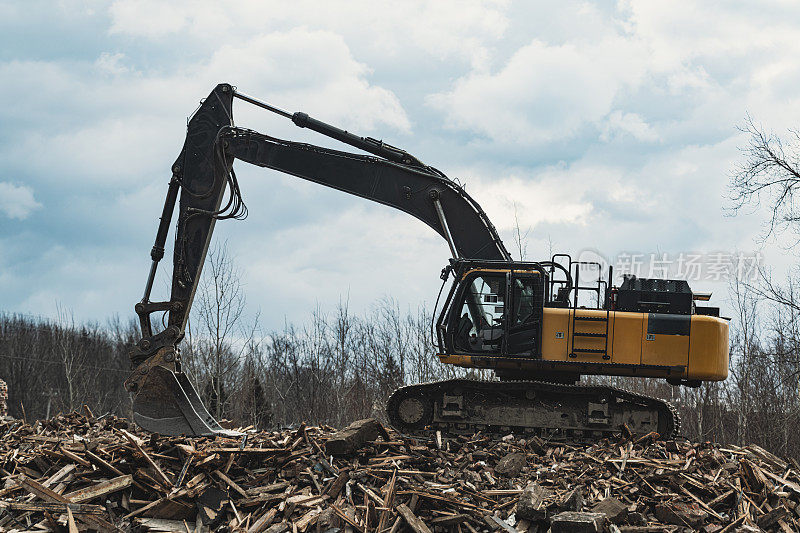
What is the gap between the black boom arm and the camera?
12188 millimetres

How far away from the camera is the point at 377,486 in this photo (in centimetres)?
936

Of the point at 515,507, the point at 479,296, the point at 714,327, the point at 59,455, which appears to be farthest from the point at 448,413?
the point at 59,455

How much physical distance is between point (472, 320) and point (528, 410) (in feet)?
5.96

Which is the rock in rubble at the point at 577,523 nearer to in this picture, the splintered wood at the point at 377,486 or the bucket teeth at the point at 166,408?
the splintered wood at the point at 377,486

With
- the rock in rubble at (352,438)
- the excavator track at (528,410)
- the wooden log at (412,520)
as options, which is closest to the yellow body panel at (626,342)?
the excavator track at (528,410)

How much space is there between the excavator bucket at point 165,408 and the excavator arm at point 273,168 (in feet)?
1.90

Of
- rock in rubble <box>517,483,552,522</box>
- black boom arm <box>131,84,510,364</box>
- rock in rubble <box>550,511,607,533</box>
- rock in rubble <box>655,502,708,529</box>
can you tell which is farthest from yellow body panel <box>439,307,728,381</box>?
rock in rubble <box>550,511,607,533</box>

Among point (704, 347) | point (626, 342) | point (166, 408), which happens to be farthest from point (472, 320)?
point (166, 408)

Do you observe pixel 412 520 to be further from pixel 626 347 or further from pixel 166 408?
pixel 626 347

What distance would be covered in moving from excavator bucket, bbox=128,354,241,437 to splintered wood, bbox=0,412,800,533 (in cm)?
41

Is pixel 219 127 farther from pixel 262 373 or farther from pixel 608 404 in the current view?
pixel 262 373

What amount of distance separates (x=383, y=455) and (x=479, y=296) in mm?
3117

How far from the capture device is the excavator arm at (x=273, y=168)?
39.9ft

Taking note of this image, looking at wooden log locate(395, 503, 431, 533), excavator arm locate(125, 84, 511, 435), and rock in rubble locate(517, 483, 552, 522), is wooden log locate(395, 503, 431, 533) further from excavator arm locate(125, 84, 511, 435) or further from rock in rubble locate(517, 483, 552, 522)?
excavator arm locate(125, 84, 511, 435)
